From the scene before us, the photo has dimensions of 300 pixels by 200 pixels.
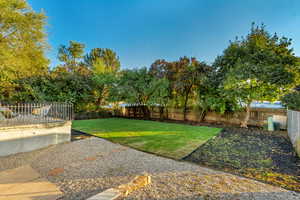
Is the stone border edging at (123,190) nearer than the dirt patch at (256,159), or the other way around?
the stone border edging at (123,190)

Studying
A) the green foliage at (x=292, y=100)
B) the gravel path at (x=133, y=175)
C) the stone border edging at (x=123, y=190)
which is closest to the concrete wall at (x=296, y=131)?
the green foliage at (x=292, y=100)

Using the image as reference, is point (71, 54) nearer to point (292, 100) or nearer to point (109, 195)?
point (109, 195)

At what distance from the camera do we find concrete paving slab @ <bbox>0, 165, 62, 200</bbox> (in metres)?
2.12

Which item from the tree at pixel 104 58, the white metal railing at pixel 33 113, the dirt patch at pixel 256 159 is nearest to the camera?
the dirt patch at pixel 256 159

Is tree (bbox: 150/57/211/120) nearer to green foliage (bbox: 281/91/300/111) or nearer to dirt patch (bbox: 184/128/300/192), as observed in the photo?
green foliage (bbox: 281/91/300/111)

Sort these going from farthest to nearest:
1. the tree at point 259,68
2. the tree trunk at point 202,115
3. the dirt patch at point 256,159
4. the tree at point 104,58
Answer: the tree at point 104,58
the tree trunk at point 202,115
the tree at point 259,68
the dirt patch at point 256,159

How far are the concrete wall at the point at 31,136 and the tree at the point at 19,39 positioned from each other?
3.19 m

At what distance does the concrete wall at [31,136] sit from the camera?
3895 mm

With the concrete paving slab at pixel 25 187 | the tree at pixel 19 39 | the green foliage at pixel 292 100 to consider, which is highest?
the tree at pixel 19 39

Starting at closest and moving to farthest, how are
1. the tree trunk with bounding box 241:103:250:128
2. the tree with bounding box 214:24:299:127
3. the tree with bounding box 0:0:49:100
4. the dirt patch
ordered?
the dirt patch < the tree with bounding box 0:0:49:100 < the tree with bounding box 214:24:299:127 < the tree trunk with bounding box 241:103:250:128

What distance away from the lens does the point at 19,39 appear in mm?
6535

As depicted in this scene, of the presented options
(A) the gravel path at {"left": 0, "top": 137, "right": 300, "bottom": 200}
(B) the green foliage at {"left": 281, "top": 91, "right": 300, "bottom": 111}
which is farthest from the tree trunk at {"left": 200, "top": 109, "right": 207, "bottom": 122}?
(A) the gravel path at {"left": 0, "top": 137, "right": 300, "bottom": 200}

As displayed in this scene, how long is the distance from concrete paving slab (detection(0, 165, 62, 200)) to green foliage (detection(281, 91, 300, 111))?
30.1 feet

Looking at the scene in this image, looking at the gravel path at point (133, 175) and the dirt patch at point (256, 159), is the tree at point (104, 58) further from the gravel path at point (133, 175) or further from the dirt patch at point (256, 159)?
the dirt patch at point (256, 159)
